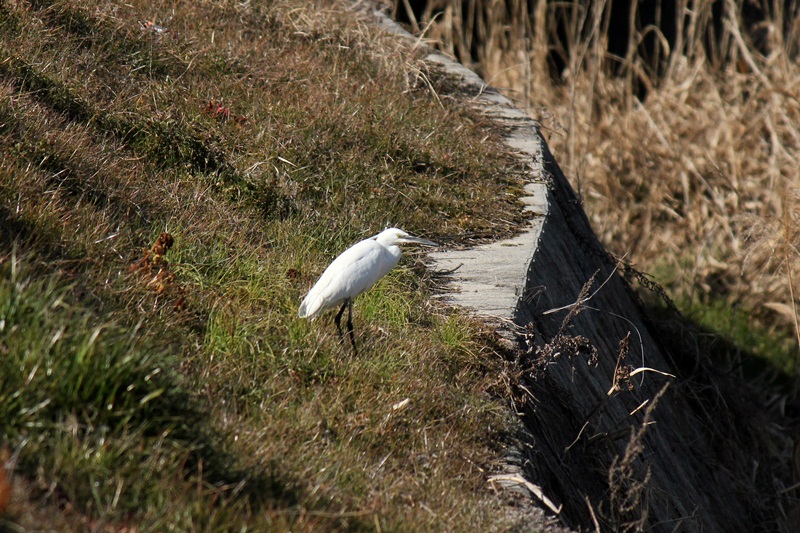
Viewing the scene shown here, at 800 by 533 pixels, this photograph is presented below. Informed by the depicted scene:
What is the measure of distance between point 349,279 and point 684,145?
20.8ft

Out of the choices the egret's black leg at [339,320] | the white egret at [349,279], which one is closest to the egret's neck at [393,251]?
the white egret at [349,279]

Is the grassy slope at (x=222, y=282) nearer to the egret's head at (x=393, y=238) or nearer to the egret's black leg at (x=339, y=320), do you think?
the egret's black leg at (x=339, y=320)

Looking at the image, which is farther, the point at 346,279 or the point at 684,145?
the point at 684,145

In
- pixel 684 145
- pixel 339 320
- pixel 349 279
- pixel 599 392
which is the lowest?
pixel 684 145

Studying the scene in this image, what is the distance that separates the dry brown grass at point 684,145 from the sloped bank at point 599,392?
1.88 metres

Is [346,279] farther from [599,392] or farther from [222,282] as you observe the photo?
[599,392]

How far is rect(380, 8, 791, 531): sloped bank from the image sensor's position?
314 centimetres

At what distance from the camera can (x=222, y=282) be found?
3316 millimetres

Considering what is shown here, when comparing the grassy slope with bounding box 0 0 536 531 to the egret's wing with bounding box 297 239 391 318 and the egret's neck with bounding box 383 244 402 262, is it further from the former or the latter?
the egret's neck with bounding box 383 244 402 262

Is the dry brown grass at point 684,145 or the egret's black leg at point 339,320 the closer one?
the egret's black leg at point 339,320

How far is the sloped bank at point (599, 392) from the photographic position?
10.3 ft

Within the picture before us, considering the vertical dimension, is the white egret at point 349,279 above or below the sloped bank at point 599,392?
above

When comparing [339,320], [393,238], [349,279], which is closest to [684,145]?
[393,238]

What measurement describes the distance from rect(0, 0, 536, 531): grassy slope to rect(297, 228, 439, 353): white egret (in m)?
0.11
